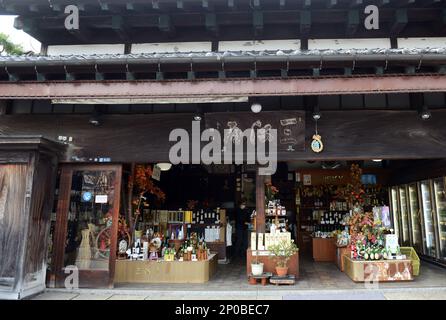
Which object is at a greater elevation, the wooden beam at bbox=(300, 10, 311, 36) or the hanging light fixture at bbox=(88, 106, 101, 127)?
the wooden beam at bbox=(300, 10, 311, 36)

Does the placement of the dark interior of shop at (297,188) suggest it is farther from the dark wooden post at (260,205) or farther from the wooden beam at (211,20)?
the wooden beam at (211,20)

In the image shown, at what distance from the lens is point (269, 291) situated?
25.0 feet

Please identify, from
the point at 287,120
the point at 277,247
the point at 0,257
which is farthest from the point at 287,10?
the point at 0,257

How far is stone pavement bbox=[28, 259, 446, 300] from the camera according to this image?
7.30 m

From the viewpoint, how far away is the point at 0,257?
7.20 m

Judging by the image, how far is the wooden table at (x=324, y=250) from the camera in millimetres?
12539

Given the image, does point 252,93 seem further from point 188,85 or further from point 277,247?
point 277,247

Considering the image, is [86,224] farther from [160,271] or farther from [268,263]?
[268,263]

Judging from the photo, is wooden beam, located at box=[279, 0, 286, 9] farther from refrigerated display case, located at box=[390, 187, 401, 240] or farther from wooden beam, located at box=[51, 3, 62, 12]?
refrigerated display case, located at box=[390, 187, 401, 240]

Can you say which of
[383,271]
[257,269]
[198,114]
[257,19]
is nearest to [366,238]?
[383,271]

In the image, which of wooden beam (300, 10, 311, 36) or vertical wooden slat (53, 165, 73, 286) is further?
vertical wooden slat (53, 165, 73, 286)

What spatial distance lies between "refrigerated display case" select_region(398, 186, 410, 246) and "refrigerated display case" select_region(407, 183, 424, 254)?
40cm

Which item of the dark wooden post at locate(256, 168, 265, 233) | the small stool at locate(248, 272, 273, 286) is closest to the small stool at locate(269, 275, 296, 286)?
the small stool at locate(248, 272, 273, 286)
